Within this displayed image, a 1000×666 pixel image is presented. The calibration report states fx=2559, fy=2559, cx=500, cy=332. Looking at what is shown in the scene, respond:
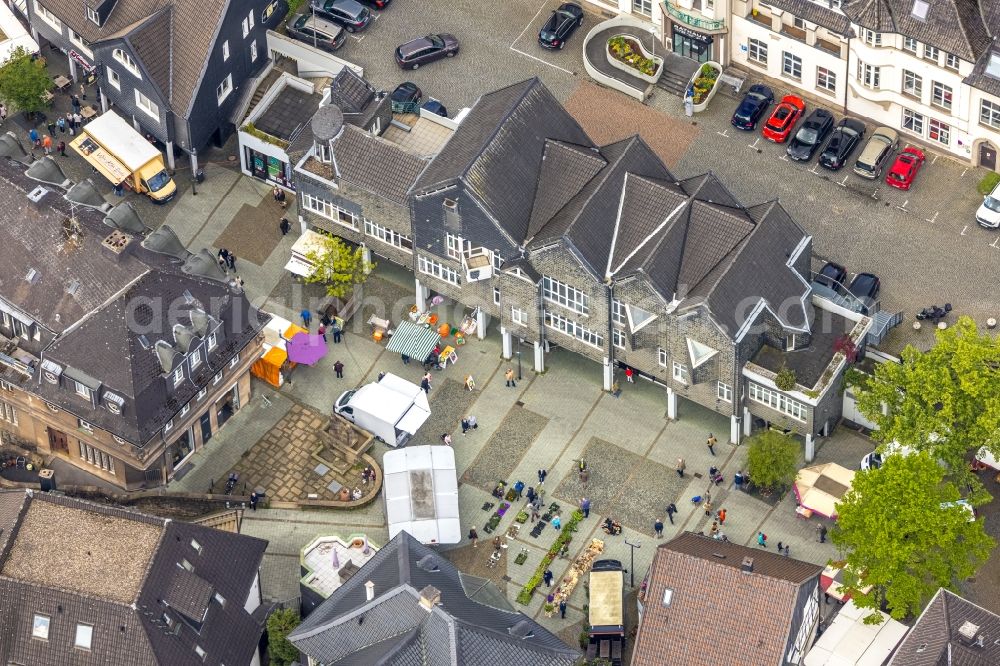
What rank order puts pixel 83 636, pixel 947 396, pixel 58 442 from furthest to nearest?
pixel 58 442 → pixel 947 396 → pixel 83 636

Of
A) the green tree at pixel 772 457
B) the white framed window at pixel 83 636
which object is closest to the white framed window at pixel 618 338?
the green tree at pixel 772 457

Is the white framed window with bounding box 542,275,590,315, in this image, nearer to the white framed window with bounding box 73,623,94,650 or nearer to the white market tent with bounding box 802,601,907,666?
the white market tent with bounding box 802,601,907,666

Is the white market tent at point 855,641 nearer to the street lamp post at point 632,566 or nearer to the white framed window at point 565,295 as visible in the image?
the street lamp post at point 632,566

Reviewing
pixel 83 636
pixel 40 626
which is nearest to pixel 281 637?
pixel 83 636

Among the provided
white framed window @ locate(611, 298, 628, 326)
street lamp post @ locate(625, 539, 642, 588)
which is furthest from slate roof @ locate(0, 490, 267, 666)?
white framed window @ locate(611, 298, 628, 326)

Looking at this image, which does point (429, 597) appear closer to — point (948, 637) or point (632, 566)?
point (632, 566)

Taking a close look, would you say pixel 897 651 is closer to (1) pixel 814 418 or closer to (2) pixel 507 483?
(1) pixel 814 418
